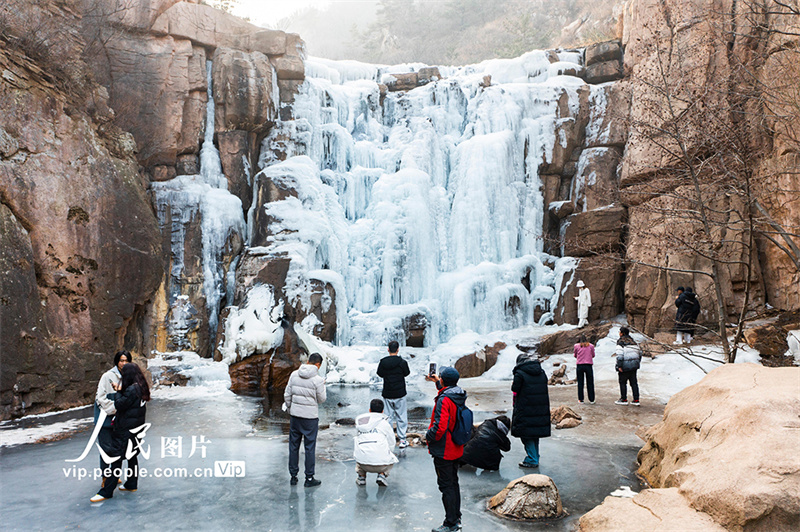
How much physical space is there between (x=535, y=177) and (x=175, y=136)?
14.3 metres

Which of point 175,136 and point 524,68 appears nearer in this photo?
point 175,136

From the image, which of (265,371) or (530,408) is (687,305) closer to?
(530,408)

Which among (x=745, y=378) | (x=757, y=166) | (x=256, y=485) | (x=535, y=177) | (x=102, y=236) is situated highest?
(x=535, y=177)

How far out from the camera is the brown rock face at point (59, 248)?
963cm

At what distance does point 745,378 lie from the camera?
538cm

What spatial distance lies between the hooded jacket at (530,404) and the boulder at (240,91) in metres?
17.5

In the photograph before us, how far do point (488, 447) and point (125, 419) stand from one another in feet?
12.9

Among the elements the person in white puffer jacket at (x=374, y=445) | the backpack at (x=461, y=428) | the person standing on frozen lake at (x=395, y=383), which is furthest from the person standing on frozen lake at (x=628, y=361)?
the backpack at (x=461, y=428)

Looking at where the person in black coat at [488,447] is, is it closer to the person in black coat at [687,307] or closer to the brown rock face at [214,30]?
the person in black coat at [687,307]

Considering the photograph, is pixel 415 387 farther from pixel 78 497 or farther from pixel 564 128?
pixel 564 128

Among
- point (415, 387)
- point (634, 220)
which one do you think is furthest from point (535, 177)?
point (415, 387)

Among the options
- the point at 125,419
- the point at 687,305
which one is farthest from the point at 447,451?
the point at 687,305

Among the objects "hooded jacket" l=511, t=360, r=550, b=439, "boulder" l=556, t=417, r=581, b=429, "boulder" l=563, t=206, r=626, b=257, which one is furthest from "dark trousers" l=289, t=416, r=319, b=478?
"boulder" l=563, t=206, r=626, b=257

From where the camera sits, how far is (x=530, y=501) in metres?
4.77
